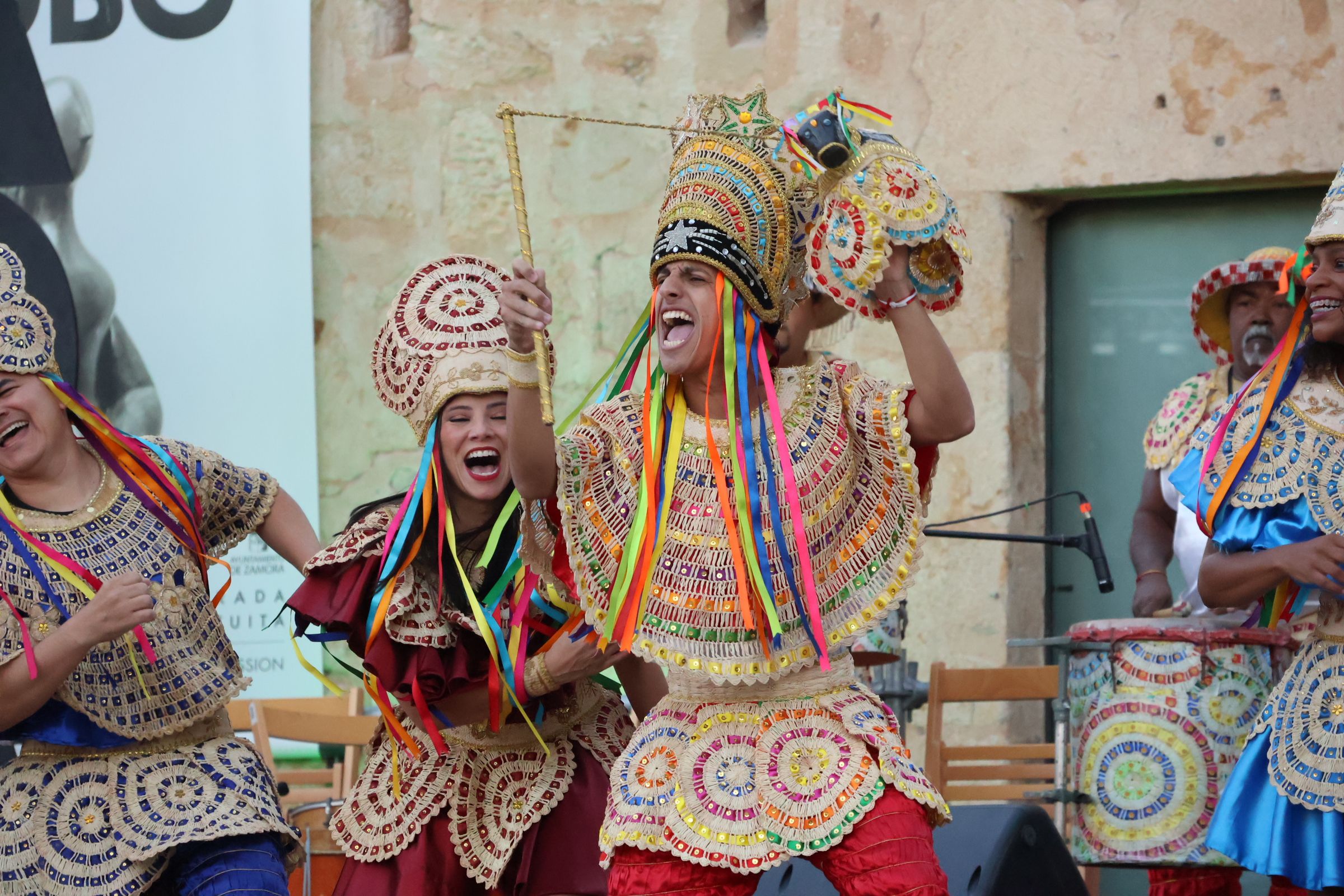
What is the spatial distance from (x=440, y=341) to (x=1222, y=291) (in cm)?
221

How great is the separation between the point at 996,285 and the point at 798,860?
8.70ft

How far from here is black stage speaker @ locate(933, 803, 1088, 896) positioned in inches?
149

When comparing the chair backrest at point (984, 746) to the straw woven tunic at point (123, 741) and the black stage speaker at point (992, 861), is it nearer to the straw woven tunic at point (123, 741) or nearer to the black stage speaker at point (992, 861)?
the black stage speaker at point (992, 861)

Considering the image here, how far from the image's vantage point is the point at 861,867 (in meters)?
2.88

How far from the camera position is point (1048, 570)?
616 centimetres

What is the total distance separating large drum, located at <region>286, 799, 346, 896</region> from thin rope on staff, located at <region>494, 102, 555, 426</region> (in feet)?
5.72

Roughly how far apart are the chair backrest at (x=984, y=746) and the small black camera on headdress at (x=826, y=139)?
8.81 feet

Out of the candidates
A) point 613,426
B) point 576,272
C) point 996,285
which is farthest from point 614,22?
point 613,426

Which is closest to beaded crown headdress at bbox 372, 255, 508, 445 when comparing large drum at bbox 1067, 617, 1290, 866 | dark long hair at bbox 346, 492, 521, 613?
dark long hair at bbox 346, 492, 521, 613

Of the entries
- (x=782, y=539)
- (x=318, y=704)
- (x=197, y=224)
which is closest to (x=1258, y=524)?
(x=782, y=539)

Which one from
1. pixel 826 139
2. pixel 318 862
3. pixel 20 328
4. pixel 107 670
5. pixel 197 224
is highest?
pixel 197 224

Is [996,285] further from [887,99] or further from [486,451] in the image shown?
[486,451]

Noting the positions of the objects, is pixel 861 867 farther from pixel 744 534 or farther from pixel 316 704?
pixel 316 704

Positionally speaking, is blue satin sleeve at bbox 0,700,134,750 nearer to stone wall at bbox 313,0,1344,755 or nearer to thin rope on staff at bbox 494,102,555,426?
thin rope on staff at bbox 494,102,555,426
